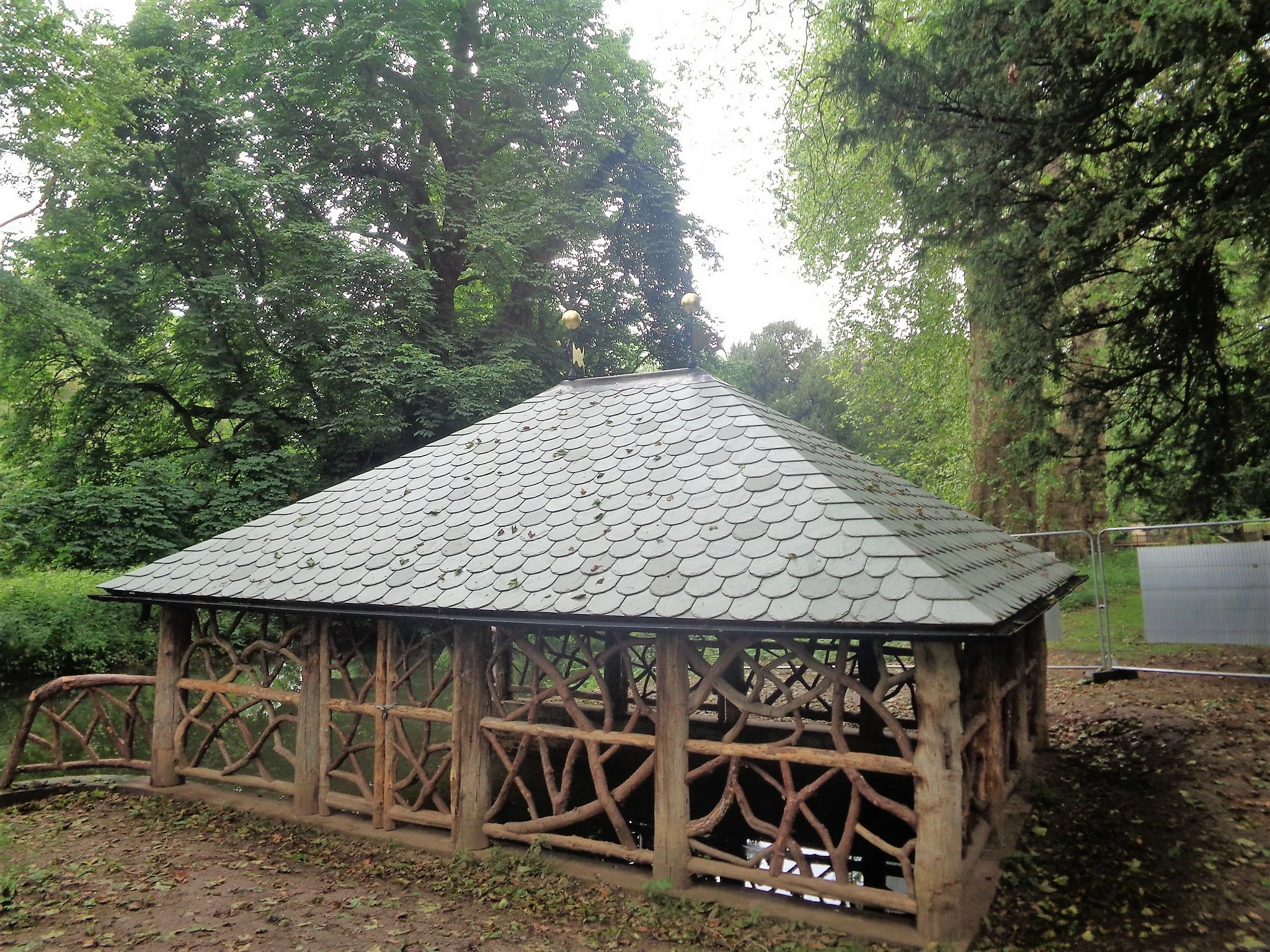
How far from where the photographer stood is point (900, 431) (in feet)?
105

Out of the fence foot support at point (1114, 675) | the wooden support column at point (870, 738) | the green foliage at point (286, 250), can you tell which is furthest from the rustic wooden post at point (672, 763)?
the green foliage at point (286, 250)

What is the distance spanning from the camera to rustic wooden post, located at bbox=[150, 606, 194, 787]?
790 cm

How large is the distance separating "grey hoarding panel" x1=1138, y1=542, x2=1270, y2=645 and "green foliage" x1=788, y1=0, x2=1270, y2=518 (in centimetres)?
132

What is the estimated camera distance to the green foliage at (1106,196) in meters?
5.79

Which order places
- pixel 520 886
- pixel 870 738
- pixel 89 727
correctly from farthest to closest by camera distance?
pixel 89 727 < pixel 870 738 < pixel 520 886

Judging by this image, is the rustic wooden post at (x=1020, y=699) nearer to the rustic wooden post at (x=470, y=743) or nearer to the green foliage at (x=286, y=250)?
the rustic wooden post at (x=470, y=743)

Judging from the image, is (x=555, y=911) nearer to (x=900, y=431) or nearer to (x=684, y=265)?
(x=684, y=265)

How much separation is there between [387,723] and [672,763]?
2.64 metres

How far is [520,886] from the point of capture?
5508 millimetres

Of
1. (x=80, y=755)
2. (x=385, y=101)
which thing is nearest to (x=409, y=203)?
(x=385, y=101)

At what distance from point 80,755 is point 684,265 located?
16945mm

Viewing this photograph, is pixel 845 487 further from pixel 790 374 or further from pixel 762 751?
pixel 790 374

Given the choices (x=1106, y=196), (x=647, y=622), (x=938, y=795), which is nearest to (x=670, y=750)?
(x=647, y=622)

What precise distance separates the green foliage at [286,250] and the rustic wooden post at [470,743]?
11.3m
